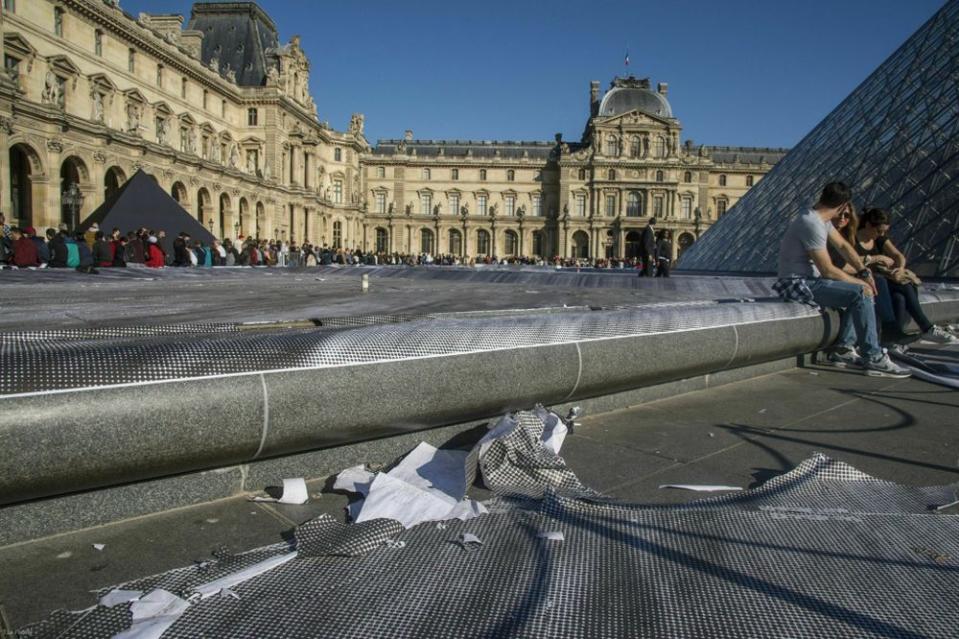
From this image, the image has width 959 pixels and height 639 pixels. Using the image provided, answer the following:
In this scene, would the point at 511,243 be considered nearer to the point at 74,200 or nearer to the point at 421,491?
the point at 74,200

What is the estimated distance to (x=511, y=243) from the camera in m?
76.4

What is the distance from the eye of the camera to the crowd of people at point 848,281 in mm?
5227

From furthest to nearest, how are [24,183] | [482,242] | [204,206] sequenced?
[482,242] → [204,206] → [24,183]

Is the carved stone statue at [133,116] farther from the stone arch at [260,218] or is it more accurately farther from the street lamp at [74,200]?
the stone arch at [260,218]

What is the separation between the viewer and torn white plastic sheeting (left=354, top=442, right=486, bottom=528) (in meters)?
2.09

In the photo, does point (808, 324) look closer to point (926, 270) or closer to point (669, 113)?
point (926, 270)

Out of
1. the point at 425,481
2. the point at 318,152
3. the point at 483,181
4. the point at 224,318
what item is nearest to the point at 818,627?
the point at 425,481

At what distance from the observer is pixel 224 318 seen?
4082mm

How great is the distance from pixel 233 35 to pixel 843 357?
51232mm

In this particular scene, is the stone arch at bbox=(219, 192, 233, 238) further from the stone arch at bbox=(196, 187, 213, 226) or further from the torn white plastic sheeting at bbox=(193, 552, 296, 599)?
the torn white plastic sheeting at bbox=(193, 552, 296, 599)

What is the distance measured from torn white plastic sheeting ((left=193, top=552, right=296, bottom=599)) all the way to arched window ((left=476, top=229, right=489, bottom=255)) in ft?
245

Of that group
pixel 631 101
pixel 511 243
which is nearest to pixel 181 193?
pixel 511 243

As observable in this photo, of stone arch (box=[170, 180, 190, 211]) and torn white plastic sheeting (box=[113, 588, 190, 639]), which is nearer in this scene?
torn white plastic sheeting (box=[113, 588, 190, 639])

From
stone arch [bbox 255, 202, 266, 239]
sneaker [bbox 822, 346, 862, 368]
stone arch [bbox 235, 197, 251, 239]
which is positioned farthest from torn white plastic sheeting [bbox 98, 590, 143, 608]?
stone arch [bbox 255, 202, 266, 239]
